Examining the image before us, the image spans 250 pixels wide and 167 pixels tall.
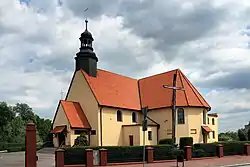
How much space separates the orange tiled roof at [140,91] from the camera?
45875mm

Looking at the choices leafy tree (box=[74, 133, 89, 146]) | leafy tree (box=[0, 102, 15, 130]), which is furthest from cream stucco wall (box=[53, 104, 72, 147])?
leafy tree (box=[0, 102, 15, 130])

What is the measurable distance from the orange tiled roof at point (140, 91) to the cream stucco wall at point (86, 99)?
757 millimetres

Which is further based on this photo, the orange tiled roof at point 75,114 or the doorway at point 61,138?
the doorway at point 61,138

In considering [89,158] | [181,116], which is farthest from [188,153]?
[181,116]

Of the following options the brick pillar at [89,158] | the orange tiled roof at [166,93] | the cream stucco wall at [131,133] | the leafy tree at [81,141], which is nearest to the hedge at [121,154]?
the brick pillar at [89,158]

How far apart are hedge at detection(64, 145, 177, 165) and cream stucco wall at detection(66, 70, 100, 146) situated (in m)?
15.3

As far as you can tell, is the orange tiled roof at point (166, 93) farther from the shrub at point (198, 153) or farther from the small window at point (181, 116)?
the shrub at point (198, 153)

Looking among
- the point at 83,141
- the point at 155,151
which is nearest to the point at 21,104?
the point at 83,141

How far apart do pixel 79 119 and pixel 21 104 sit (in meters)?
73.9

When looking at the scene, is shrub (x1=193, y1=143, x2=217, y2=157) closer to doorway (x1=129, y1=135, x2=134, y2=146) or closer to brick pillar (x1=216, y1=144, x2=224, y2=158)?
brick pillar (x1=216, y1=144, x2=224, y2=158)

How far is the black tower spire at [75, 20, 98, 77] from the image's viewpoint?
46625 millimetres

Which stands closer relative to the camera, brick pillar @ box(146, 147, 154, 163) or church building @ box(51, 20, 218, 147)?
brick pillar @ box(146, 147, 154, 163)

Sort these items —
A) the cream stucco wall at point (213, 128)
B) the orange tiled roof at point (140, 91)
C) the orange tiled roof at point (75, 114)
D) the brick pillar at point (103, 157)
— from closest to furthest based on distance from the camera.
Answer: the brick pillar at point (103, 157) → the orange tiled roof at point (75, 114) → the orange tiled roof at point (140, 91) → the cream stucco wall at point (213, 128)

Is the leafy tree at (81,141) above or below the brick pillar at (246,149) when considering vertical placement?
above
